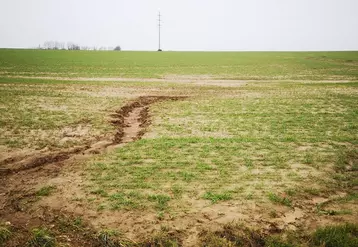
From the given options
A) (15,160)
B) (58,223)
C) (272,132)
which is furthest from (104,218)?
(272,132)

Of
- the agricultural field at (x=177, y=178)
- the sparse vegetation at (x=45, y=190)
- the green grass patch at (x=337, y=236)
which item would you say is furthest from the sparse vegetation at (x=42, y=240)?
the green grass patch at (x=337, y=236)

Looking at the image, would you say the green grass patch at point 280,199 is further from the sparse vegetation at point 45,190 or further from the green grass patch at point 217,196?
the sparse vegetation at point 45,190

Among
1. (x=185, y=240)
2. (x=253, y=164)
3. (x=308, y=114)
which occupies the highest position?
(x=308, y=114)

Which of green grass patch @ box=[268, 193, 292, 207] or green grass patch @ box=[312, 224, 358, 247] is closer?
green grass patch @ box=[312, 224, 358, 247]

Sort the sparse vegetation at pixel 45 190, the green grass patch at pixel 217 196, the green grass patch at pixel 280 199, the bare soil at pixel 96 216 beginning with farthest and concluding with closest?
the sparse vegetation at pixel 45 190 → the green grass patch at pixel 217 196 → the green grass patch at pixel 280 199 → the bare soil at pixel 96 216

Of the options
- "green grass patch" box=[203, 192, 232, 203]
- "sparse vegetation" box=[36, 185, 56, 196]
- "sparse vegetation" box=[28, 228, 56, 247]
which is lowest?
"sparse vegetation" box=[28, 228, 56, 247]

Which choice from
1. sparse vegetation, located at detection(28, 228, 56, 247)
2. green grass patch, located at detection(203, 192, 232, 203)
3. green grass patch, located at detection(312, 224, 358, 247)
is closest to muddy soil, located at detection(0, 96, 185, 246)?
sparse vegetation, located at detection(28, 228, 56, 247)

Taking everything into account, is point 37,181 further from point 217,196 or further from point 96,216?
point 217,196

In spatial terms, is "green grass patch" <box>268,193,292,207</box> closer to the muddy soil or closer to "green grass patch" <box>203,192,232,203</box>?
"green grass patch" <box>203,192,232,203</box>

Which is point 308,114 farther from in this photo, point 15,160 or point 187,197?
point 15,160

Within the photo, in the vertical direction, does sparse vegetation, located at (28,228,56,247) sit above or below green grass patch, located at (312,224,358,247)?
below

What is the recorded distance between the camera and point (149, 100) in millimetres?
18250

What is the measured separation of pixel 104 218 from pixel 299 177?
206 inches

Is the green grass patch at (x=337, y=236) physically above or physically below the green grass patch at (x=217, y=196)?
below
